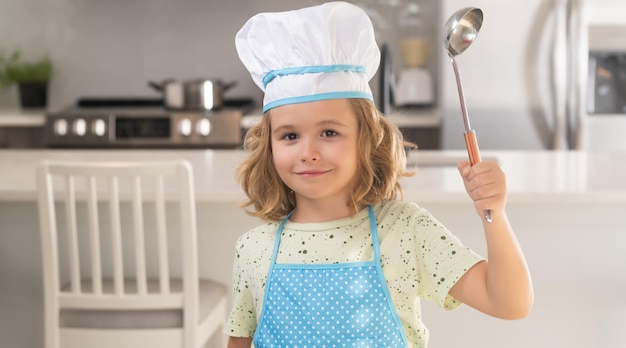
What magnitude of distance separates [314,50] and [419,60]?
11.9 feet

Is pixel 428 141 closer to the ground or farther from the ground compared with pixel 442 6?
closer to the ground

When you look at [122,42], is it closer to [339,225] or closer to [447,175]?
[447,175]

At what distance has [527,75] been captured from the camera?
431 cm

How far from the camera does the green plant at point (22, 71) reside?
199 inches

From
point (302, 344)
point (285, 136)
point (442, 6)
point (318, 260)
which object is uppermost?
point (442, 6)

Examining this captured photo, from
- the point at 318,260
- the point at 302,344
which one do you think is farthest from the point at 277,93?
the point at 302,344

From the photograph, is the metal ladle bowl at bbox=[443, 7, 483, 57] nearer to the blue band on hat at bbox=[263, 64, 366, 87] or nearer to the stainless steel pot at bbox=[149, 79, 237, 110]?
the blue band on hat at bbox=[263, 64, 366, 87]

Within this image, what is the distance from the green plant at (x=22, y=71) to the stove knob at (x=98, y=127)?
74 cm

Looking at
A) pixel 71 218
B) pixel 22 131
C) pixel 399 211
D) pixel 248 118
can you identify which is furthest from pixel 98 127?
pixel 399 211

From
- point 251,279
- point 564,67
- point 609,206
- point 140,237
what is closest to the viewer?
point 251,279

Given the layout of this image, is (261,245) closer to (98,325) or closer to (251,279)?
(251,279)

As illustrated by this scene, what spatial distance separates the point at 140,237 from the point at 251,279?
100 centimetres

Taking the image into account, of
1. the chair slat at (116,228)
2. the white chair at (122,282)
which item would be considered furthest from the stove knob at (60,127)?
the chair slat at (116,228)

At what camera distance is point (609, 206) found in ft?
8.48
